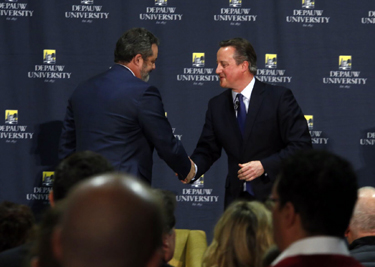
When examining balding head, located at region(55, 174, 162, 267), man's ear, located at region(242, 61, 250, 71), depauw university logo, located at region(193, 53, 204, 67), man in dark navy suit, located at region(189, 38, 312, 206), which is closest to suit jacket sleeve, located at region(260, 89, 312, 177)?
man in dark navy suit, located at region(189, 38, 312, 206)

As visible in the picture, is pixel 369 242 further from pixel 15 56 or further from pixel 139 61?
pixel 15 56

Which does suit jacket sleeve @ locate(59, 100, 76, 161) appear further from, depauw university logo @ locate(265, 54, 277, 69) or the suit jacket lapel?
depauw university logo @ locate(265, 54, 277, 69)

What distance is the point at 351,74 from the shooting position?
577 centimetres

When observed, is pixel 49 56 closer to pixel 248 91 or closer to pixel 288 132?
pixel 248 91

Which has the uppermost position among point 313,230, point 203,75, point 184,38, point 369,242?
point 184,38

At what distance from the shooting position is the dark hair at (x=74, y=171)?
7.14ft

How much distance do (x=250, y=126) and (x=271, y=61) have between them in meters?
1.50

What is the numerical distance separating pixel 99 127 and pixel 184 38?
6.63ft

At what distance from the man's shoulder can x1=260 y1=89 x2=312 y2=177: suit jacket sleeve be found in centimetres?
273

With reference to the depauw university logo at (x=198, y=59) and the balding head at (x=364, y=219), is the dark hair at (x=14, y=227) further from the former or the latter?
the depauw university logo at (x=198, y=59)

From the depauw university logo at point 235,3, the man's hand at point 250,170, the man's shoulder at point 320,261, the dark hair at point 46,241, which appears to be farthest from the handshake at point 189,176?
the dark hair at point 46,241

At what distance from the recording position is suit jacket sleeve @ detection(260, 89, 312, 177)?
4281 millimetres

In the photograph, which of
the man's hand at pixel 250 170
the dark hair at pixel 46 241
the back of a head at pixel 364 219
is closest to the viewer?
the dark hair at pixel 46 241

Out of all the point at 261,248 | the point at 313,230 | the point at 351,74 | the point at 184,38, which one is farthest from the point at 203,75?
the point at 313,230
